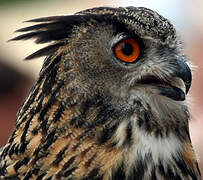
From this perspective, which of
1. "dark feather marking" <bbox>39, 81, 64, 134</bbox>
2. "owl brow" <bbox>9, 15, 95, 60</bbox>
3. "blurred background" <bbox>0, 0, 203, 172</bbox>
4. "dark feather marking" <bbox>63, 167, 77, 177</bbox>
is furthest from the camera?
"blurred background" <bbox>0, 0, 203, 172</bbox>

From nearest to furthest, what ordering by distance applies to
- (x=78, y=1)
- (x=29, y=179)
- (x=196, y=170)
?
(x=29, y=179), (x=196, y=170), (x=78, y=1)

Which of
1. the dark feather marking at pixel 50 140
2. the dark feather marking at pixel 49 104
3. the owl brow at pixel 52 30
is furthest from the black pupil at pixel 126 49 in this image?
the dark feather marking at pixel 50 140

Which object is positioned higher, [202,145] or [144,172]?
[144,172]

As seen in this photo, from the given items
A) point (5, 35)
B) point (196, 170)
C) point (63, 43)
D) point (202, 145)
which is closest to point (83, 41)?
point (63, 43)

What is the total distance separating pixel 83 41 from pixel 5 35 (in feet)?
27.1

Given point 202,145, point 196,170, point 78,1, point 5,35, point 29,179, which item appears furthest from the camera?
point 78,1

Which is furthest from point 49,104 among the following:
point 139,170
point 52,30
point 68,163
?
point 139,170

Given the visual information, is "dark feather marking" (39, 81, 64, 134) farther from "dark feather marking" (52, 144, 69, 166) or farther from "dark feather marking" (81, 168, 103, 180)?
"dark feather marking" (81, 168, 103, 180)

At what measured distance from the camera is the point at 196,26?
38.9 ft

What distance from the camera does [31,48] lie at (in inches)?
418

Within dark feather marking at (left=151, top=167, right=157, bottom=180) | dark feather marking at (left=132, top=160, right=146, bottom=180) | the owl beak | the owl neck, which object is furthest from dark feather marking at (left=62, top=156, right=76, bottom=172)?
the owl beak

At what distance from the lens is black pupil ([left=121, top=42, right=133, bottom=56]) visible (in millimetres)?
3371

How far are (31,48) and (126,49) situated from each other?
24.2 feet

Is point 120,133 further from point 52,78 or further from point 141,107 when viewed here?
point 52,78
